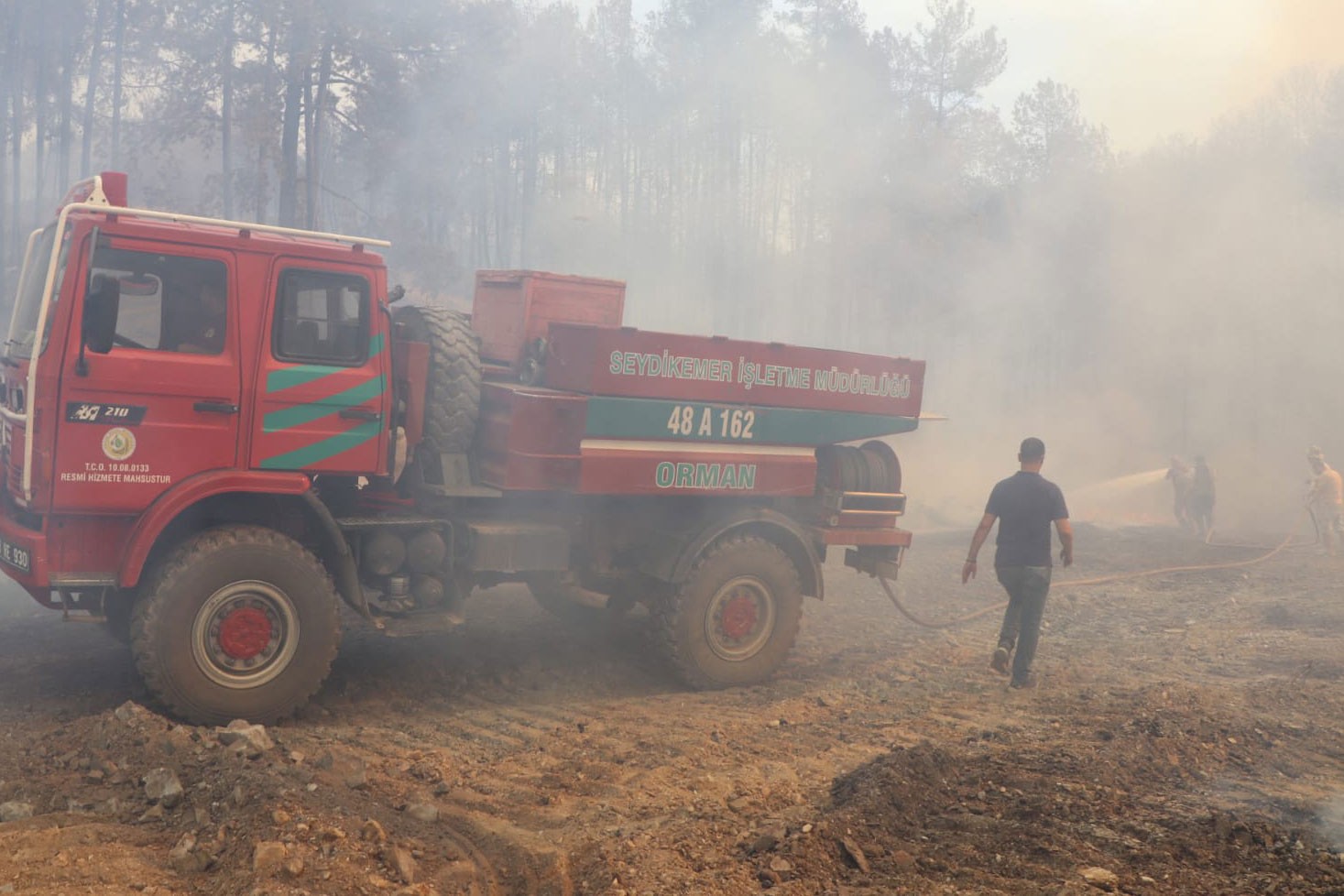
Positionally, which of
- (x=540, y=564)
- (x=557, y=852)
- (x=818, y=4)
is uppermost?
(x=818, y=4)

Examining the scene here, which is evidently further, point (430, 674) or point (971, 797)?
point (430, 674)

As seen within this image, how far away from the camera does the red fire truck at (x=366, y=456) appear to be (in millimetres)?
5754

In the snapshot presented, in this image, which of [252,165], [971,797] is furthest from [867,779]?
[252,165]

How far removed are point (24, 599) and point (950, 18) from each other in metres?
31.5

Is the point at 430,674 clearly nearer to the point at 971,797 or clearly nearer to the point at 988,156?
the point at 971,797

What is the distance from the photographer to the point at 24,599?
907 centimetres

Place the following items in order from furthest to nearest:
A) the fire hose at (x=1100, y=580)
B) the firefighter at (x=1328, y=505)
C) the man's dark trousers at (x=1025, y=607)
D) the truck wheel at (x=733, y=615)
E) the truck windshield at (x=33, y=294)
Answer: the firefighter at (x=1328, y=505) < the fire hose at (x=1100, y=580) < the man's dark trousers at (x=1025, y=607) < the truck wheel at (x=733, y=615) < the truck windshield at (x=33, y=294)

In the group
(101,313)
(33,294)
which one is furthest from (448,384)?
(33,294)

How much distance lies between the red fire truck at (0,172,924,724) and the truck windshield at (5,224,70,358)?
2cm

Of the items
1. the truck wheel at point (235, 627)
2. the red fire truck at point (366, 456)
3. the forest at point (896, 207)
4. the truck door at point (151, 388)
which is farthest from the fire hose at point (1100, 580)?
the forest at point (896, 207)

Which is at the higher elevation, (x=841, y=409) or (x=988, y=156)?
(x=988, y=156)

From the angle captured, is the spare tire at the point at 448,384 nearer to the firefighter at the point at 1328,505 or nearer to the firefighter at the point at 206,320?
the firefighter at the point at 206,320

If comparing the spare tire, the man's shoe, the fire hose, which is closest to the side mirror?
the spare tire

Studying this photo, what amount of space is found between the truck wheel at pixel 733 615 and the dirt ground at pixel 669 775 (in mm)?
201
